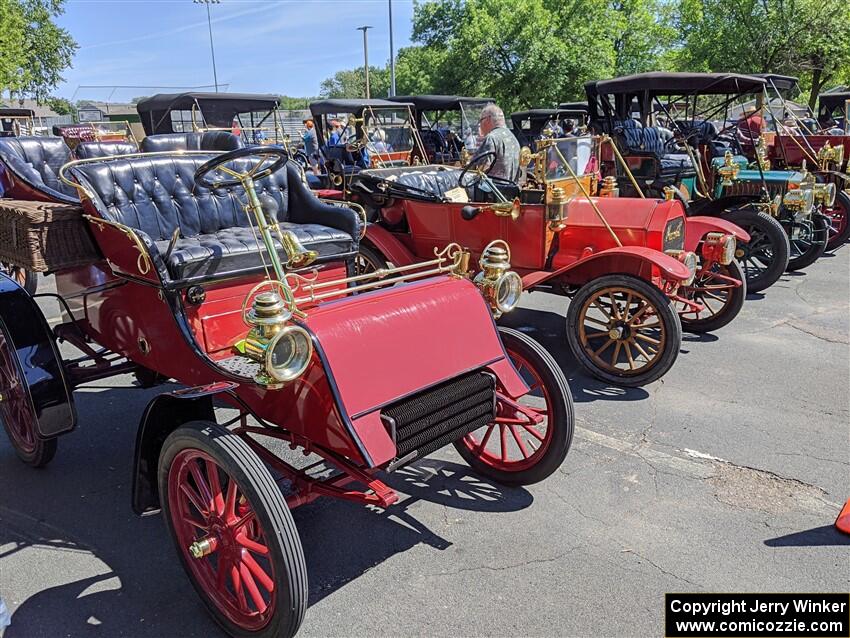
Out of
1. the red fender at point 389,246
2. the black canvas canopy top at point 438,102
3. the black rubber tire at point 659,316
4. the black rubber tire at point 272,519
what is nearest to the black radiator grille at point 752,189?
the black rubber tire at point 659,316

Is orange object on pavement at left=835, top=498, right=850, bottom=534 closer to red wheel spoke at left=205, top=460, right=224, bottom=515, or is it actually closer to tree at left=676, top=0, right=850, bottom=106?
red wheel spoke at left=205, top=460, right=224, bottom=515

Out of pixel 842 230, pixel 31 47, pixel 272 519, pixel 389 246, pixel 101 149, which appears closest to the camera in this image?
pixel 272 519

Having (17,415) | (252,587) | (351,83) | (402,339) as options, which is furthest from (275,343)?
(351,83)

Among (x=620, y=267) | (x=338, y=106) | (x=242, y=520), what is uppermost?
(x=338, y=106)

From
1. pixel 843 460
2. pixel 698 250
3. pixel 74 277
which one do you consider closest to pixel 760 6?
pixel 698 250

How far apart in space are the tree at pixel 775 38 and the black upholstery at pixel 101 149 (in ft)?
60.4

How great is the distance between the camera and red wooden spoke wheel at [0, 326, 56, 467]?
3.32 metres

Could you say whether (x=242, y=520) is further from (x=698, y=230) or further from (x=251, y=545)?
(x=698, y=230)

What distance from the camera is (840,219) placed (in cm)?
852

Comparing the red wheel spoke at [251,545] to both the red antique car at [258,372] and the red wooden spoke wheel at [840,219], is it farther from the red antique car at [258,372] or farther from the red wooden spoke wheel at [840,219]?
the red wooden spoke wheel at [840,219]

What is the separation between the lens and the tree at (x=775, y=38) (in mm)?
19062

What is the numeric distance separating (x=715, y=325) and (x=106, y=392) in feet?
15.2

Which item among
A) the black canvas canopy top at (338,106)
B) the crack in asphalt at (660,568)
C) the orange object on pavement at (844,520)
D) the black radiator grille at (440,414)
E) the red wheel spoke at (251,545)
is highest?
the black canvas canopy top at (338,106)

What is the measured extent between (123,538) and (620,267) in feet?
11.3
